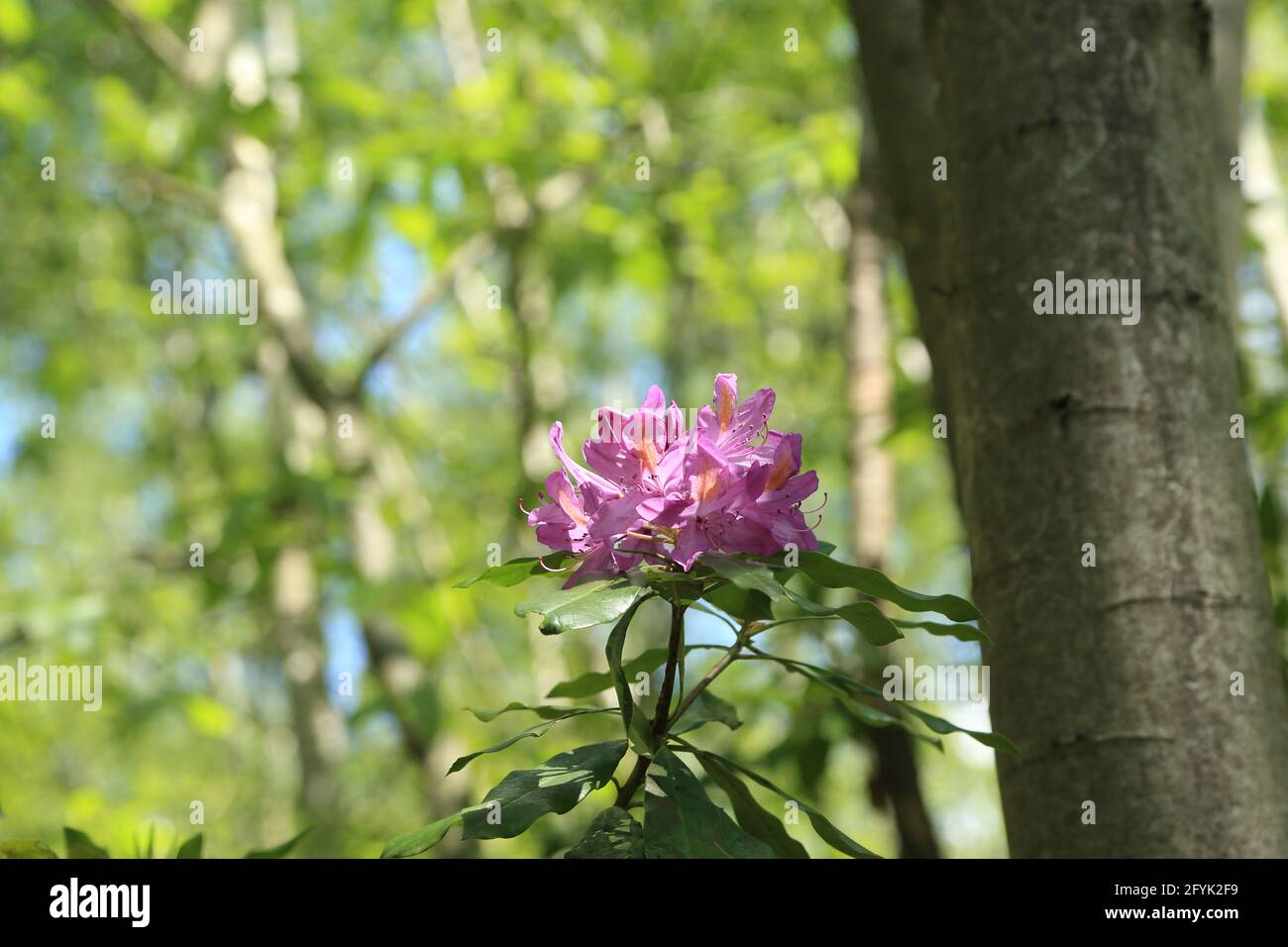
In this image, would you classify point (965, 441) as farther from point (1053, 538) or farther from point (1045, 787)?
point (1045, 787)

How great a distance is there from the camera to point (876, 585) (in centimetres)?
100

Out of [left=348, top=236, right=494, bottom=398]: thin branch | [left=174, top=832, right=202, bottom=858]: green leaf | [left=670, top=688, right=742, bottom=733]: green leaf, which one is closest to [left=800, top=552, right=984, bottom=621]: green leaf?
[left=670, top=688, right=742, bottom=733]: green leaf

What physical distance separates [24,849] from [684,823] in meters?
0.74

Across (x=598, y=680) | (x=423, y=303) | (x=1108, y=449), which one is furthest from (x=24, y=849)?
(x=423, y=303)

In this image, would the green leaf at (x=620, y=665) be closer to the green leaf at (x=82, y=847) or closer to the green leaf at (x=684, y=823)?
the green leaf at (x=684, y=823)

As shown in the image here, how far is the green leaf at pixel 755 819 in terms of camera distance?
1134 mm

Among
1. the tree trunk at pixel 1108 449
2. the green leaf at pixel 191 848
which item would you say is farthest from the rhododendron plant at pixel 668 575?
the green leaf at pixel 191 848

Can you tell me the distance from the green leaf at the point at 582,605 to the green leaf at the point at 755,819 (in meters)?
0.25

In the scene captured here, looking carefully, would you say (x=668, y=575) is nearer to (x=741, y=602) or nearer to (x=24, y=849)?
(x=741, y=602)

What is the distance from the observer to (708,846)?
955 mm

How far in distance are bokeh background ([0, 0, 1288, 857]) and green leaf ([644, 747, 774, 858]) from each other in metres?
0.77

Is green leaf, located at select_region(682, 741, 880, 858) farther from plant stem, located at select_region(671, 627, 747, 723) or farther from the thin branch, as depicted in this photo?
the thin branch
